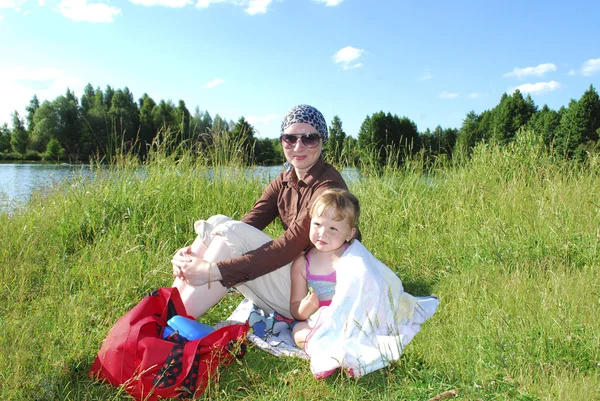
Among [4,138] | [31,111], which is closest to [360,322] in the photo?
[4,138]

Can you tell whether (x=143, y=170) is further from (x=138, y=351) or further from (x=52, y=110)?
(x=52, y=110)

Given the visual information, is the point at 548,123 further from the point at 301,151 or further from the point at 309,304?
the point at 309,304

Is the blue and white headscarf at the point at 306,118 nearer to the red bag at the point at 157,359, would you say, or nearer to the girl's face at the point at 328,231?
the girl's face at the point at 328,231

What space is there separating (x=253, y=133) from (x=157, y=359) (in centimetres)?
408

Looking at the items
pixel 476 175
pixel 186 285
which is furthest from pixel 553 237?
pixel 186 285

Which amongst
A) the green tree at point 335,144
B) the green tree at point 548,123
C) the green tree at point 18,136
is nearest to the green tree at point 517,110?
the green tree at point 548,123

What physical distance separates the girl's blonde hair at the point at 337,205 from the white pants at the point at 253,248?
1.25 feet

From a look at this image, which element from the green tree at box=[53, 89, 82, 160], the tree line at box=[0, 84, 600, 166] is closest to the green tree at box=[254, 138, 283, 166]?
the tree line at box=[0, 84, 600, 166]

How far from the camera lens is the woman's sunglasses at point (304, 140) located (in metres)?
2.60

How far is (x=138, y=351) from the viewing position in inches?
78.2

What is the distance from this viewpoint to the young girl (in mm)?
2301

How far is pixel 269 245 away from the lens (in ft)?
7.84

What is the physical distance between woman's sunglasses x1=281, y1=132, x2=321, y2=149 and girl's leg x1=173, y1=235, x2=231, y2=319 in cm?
67

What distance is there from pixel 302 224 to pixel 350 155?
136 inches
